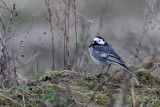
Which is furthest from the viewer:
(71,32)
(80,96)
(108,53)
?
(71,32)

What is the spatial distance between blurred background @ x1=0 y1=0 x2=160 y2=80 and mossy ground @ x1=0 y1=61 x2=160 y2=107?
1.78ft

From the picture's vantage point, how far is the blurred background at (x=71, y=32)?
6832mm

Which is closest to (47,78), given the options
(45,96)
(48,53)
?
(45,96)

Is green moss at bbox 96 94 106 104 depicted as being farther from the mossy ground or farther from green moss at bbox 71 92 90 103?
green moss at bbox 71 92 90 103

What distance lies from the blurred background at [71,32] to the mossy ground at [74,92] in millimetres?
543

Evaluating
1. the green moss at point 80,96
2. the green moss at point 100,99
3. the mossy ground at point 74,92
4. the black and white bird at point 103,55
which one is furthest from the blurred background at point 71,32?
the green moss at point 80,96

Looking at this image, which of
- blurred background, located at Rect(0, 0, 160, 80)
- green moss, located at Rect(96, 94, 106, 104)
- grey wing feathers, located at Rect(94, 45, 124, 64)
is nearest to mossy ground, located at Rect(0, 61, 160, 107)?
green moss, located at Rect(96, 94, 106, 104)

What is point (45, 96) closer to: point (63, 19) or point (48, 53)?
point (63, 19)

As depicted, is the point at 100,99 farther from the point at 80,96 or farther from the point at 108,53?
the point at 108,53

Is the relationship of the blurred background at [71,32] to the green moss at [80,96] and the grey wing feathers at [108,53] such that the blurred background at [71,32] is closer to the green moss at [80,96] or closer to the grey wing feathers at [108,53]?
the grey wing feathers at [108,53]

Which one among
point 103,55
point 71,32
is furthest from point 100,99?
point 71,32

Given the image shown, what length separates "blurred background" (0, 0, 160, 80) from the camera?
22.4 feet

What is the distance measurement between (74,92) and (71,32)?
5379 millimetres

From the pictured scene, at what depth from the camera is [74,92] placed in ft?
17.6
